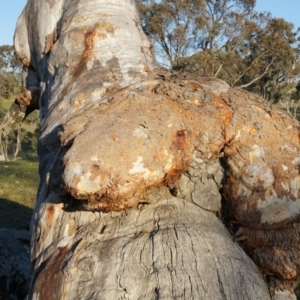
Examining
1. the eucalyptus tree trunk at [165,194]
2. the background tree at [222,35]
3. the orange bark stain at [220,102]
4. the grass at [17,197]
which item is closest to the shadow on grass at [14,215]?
the grass at [17,197]

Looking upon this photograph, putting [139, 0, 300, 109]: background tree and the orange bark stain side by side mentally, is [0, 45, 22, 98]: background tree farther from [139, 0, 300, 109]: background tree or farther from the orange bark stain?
the orange bark stain

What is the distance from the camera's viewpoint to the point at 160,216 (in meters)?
1.64

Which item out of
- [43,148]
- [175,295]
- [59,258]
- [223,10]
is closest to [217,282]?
[175,295]

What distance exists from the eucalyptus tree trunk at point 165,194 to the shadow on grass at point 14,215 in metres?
4.59

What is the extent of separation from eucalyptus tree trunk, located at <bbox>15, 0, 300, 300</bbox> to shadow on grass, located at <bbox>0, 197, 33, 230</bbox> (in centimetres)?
459

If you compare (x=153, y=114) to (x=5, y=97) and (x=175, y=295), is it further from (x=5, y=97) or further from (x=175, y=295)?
(x=5, y=97)

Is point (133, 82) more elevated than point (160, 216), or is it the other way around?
point (133, 82)

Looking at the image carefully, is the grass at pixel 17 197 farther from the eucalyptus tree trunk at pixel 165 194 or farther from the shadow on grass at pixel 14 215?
the eucalyptus tree trunk at pixel 165 194

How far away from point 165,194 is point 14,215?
571 centimetres

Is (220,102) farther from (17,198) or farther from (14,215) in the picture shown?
(17,198)

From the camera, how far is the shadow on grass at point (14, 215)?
Answer: 21.0 ft

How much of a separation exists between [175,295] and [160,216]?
313mm

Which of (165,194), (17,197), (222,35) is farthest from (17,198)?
(222,35)

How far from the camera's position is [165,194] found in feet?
5.59
